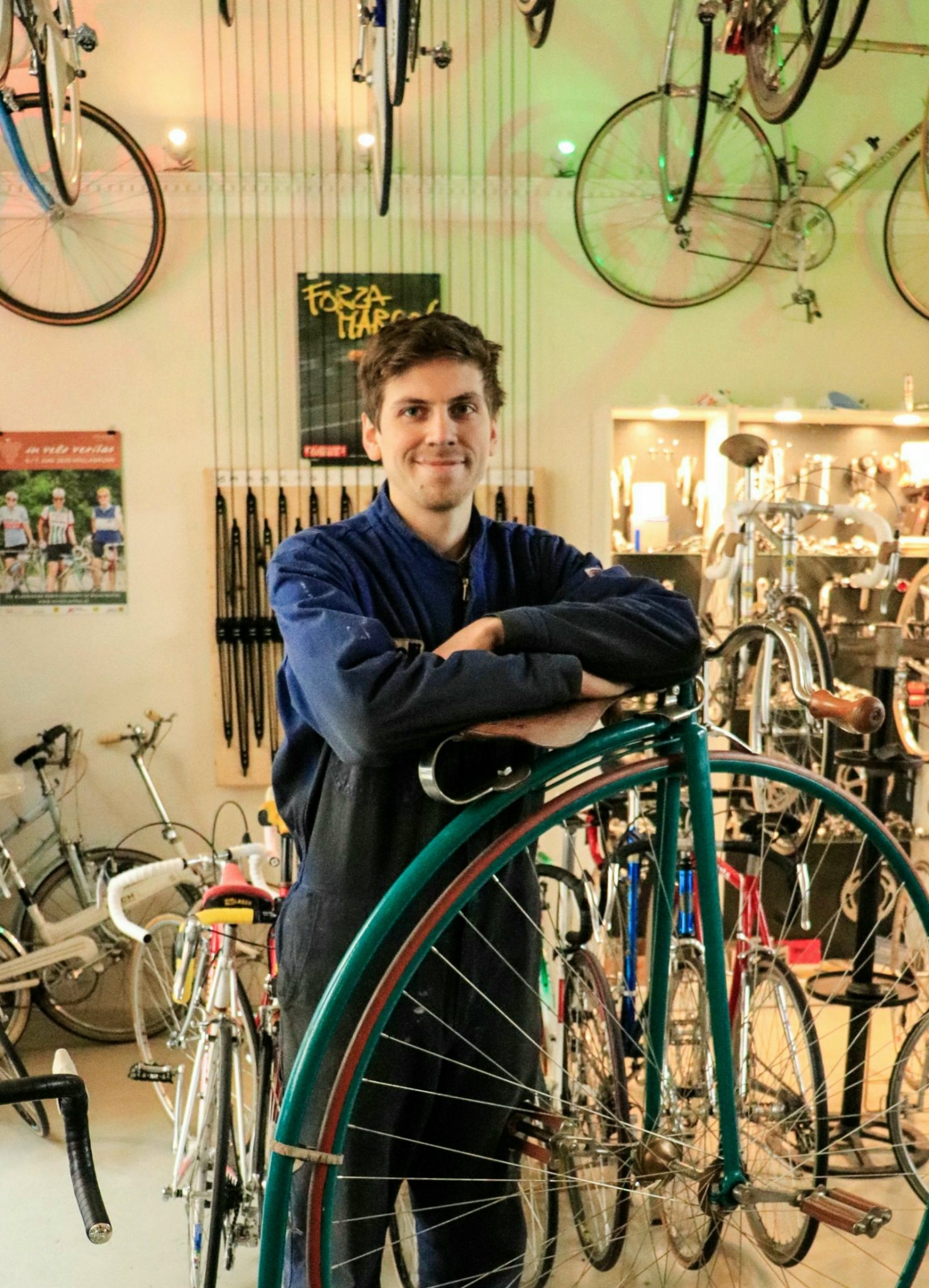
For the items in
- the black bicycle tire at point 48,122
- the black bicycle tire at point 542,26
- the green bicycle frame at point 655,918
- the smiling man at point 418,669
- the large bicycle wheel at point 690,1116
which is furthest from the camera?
the black bicycle tire at point 542,26

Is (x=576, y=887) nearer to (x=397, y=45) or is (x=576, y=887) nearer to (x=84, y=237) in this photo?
(x=397, y=45)

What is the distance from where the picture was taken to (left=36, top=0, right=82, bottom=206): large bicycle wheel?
3.17 m

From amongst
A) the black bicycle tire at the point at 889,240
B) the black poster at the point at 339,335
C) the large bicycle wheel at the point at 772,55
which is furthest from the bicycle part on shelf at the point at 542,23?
the black bicycle tire at the point at 889,240

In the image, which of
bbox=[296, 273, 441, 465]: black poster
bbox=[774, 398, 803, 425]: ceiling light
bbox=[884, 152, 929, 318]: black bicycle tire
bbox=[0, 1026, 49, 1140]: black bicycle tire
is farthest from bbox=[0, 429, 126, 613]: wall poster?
bbox=[884, 152, 929, 318]: black bicycle tire

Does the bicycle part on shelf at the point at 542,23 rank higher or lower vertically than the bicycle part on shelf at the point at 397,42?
higher

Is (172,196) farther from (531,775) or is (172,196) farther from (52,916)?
(531,775)

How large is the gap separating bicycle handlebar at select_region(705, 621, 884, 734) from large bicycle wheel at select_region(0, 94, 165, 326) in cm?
252

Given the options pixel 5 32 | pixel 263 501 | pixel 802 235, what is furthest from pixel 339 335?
pixel 802 235

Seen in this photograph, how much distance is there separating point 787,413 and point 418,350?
277cm

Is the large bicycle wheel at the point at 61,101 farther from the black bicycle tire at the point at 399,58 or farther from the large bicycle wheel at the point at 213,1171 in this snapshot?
the large bicycle wheel at the point at 213,1171

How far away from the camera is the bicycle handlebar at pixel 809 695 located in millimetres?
1683

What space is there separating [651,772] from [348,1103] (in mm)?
563

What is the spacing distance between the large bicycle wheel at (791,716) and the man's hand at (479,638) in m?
1.58

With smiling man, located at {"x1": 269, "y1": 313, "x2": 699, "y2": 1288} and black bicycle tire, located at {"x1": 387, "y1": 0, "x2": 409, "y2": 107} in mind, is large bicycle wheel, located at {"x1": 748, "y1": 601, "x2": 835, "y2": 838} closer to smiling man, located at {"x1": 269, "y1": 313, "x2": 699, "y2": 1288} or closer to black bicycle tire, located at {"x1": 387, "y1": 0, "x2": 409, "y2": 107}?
smiling man, located at {"x1": 269, "y1": 313, "x2": 699, "y2": 1288}
